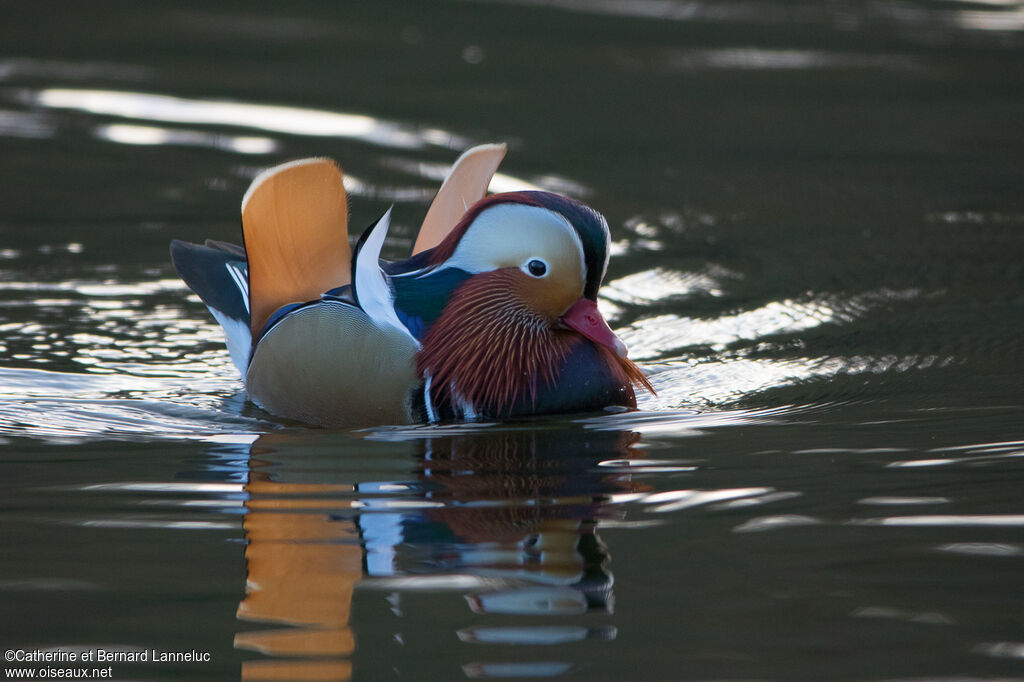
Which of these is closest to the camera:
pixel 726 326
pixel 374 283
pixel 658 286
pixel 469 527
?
pixel 469 527

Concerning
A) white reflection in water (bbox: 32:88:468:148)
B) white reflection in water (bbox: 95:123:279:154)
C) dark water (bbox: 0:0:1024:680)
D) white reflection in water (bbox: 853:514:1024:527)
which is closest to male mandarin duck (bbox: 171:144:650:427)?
dark water (bbox: 0:0:1024:680)

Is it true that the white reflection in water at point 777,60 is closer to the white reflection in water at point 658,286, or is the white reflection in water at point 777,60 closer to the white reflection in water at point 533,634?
the white reflection in water at point 658,286

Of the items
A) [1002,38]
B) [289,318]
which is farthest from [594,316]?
[1002,38]

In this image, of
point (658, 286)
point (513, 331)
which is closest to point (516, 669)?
point (513, 331)

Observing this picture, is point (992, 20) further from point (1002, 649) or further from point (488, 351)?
point (1002, 649)

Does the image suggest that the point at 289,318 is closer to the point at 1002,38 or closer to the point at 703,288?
the point at 703,288

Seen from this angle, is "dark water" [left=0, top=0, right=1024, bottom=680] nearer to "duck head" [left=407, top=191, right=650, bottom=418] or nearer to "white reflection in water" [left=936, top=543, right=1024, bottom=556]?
"white reflection in water" [left=936, top=543, right=1024, bottom=556]

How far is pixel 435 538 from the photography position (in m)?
3.99

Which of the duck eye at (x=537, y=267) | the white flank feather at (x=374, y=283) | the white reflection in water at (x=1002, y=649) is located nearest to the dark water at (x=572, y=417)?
the white reflection in water at (x=1002, y=649)

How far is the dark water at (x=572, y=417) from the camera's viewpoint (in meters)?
3.52

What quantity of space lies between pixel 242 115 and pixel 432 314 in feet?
16.8

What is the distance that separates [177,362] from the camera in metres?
6.31

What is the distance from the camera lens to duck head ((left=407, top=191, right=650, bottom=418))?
5234 mm

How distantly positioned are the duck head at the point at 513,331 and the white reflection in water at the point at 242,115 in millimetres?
4360
